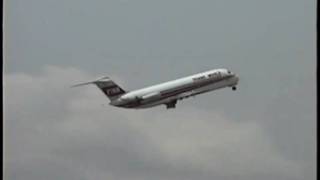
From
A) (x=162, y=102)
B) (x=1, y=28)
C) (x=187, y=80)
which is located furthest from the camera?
(x=187, y=80)

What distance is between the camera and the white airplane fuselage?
5328 centimetres

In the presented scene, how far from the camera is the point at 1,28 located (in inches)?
304

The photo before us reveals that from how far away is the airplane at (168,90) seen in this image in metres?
53.3

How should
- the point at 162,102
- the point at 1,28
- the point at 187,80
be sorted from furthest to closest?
1. the point at 187,80
2. the point at 162,102
3. the point at 1,28

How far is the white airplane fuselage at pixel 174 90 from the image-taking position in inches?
2098

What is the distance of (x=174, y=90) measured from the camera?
54.7m

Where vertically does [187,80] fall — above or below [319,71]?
above

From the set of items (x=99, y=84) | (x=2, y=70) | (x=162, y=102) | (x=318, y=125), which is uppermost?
(x=99, y=84)

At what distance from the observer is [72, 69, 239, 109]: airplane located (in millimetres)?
53344

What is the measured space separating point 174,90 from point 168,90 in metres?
0.38

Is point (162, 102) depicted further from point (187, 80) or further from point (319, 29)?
point (319, 29)

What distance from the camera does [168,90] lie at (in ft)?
180

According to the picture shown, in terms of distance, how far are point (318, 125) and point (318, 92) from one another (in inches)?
12.4

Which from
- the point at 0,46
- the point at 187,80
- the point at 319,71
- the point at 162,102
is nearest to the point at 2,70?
the point at 0,46
